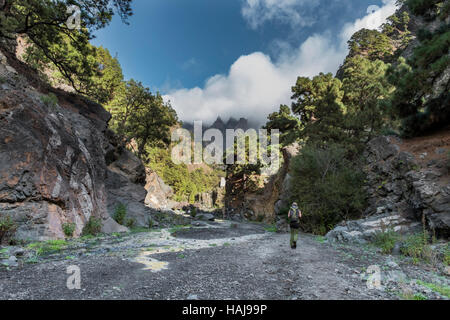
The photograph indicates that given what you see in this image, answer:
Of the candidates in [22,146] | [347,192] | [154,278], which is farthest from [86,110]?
[347,192]

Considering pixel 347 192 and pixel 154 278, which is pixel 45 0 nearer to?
pixel 154 278

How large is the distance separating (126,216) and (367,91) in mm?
22726

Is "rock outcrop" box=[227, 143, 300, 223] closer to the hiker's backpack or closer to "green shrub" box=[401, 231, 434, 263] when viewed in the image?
the hiker's backpack

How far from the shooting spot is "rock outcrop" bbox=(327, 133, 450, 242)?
814cm

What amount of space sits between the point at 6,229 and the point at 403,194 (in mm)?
15357

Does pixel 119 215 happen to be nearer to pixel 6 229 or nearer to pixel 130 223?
pixel 130 223

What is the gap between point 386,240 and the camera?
25.9 feet

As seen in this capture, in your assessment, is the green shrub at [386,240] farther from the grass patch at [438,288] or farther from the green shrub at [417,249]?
the grass patch at [438,288]

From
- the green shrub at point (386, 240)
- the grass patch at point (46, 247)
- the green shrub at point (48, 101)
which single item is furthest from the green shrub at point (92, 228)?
the green shrub at point (386, 240)

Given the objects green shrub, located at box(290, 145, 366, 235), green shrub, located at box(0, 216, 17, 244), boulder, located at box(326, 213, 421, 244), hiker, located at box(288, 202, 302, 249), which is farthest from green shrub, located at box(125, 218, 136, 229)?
boulder, located at box(326, 213, 421, 244)

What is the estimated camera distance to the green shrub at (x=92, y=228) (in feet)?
31.5

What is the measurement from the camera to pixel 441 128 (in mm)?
11984

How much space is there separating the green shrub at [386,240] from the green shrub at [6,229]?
37.9 ft
